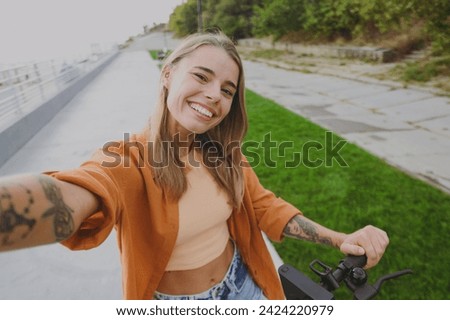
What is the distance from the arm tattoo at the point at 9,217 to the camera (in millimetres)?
695

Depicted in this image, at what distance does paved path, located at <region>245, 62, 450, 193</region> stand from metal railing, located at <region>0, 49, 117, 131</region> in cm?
539

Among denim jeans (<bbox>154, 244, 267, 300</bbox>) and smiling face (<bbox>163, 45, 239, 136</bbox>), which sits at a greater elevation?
smiling face (<bbox>163, 45, 239, 136</bbox>)

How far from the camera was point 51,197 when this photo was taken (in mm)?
779

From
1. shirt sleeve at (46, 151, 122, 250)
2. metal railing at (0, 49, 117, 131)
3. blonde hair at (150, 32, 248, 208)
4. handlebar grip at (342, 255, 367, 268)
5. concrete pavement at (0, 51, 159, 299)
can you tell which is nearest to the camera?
shirt sleeve at (46, 151, 122, 250)

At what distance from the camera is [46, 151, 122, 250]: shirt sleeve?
0.86 m

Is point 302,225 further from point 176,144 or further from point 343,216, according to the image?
point 343,216

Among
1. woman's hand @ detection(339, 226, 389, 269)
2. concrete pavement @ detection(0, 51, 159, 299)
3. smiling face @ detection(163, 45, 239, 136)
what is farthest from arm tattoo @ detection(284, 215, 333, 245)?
concrete pavement @ detection(0, 51, 159, 299)

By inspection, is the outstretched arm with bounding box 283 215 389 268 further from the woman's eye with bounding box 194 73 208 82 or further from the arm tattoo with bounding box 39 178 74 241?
the arm tattoo with bounding box 39 178 74 241

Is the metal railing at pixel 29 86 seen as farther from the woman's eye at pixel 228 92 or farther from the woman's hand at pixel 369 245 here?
the woman's hand at pixel 369 245

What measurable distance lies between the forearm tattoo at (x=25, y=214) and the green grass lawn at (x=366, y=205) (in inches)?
79.6

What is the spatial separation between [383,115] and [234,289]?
19.9ft

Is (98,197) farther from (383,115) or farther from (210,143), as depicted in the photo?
(383,115)

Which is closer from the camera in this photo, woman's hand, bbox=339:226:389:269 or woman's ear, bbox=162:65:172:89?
woman's hand, bbox=339:226:389:269

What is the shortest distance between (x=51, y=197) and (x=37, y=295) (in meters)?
1.92
